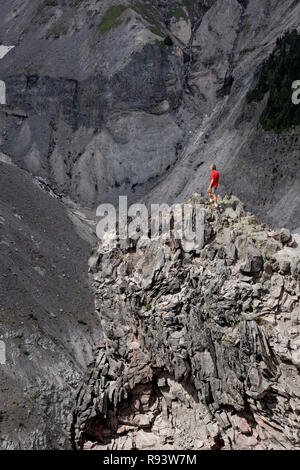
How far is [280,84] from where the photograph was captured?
62.8m

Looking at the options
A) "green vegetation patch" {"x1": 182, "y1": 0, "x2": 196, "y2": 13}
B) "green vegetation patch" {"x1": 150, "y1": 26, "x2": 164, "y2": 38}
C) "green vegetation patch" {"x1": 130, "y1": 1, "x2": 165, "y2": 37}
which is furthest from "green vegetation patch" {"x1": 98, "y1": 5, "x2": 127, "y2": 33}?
"green vegetation patch" {"x1": 182, "y1": 0, "x2": 196, "y2": 13}

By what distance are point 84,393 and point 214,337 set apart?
6434 millimetres

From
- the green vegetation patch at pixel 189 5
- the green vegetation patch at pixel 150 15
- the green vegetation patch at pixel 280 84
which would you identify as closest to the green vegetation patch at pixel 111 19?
the green vegetation patch at pixel 150 15

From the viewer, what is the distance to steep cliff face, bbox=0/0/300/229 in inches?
3044

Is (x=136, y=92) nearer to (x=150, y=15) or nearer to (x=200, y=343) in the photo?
(x=150, y=15)

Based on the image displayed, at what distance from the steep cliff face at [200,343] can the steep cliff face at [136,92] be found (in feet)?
163

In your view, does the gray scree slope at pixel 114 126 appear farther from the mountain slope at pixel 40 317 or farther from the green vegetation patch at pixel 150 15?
the green vegetation patch at pixel 150 15

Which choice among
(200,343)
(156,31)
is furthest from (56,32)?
(200,343)

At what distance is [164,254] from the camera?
15953 millimetres

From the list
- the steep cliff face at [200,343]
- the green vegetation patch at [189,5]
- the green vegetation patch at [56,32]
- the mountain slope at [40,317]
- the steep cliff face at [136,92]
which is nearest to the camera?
the steep cliff face at [200,343]

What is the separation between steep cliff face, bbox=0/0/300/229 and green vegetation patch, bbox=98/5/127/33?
248 millimetres

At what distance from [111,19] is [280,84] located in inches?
1815

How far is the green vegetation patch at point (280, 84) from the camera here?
5828cm
